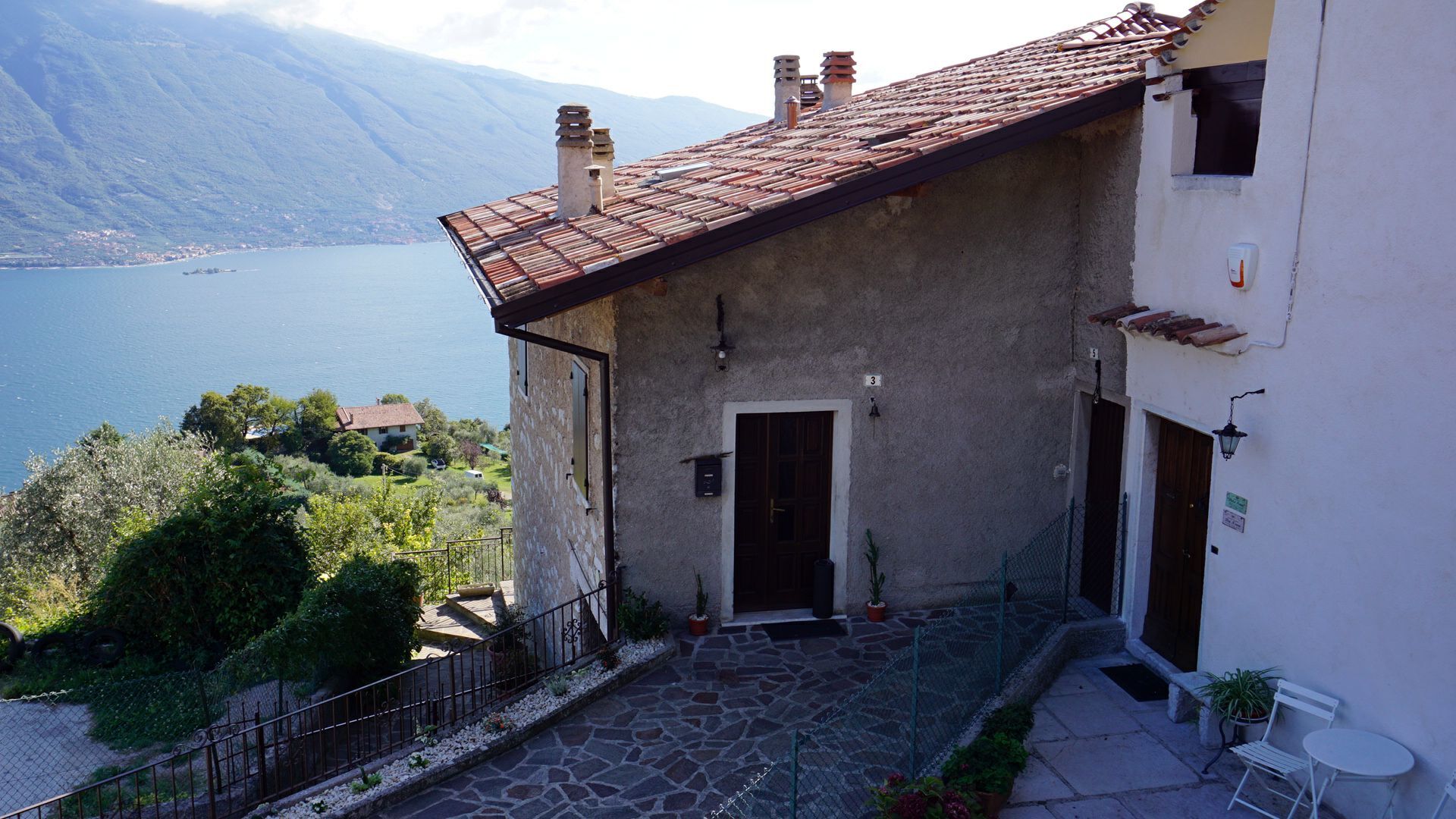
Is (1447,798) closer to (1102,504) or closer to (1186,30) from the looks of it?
(1102,504)

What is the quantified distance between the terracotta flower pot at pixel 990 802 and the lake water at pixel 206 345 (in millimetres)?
105029

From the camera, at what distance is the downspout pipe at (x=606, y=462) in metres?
9.15

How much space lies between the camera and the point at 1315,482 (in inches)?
266

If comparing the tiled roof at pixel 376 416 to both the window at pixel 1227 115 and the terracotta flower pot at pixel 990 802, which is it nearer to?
the window at pixel 1227 115

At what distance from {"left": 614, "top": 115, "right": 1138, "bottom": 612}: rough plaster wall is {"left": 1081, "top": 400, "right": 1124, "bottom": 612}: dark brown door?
0.38 m

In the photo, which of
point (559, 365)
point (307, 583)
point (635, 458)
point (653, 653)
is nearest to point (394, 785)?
point (653, 653)

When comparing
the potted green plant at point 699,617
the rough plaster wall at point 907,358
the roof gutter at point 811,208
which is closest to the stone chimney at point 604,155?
the rough plaster wall at point 907,358

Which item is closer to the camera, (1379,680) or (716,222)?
(1379,680)

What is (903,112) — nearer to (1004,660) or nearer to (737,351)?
(737,351)

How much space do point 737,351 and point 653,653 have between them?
9.29 ft

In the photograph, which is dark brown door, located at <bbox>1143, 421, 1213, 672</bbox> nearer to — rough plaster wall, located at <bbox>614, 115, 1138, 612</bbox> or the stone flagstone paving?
the stone flagstone paving

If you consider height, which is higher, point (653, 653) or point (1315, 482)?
point (1315, 482)

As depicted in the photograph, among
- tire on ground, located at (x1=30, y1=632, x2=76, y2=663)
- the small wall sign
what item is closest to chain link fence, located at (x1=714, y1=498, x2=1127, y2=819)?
the small wall sign

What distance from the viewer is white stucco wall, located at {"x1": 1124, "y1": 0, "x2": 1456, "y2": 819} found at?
5.88m
